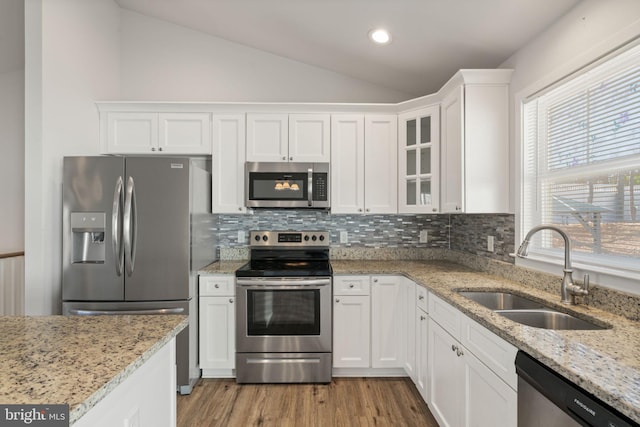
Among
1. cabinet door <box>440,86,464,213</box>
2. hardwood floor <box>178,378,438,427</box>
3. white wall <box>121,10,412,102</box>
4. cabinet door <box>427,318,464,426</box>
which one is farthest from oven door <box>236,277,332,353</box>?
white wall <box>121,10,412,102</box>

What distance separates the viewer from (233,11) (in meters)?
2.57

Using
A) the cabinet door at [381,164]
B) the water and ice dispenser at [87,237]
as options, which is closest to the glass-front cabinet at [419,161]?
the cabinet door at [381,164]

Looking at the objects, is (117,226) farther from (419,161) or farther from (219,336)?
(419,161)

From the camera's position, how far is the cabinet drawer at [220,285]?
2.51 metres

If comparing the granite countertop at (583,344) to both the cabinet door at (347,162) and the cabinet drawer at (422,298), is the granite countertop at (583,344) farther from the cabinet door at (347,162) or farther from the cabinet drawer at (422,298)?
the cabinet door at (347,162)

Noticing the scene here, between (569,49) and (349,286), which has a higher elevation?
(569,49)

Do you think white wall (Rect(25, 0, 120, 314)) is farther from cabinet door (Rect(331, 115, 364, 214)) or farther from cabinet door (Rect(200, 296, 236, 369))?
cabinet door (Rect(331, 115, 364, 214))

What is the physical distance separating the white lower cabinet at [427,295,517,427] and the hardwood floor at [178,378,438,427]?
30 centimetres

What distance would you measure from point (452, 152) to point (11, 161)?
4.47 m

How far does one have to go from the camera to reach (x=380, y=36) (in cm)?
235

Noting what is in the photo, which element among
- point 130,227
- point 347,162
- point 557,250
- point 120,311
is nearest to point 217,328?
point 120,311

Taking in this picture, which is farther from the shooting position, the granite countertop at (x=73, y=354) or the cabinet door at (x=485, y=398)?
the cabinet door at (x=485, y=398)

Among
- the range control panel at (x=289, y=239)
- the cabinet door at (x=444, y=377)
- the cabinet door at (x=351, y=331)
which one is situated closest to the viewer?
the cabinet door at (x=444, y=377)

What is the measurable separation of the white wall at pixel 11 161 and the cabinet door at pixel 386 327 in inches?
150
